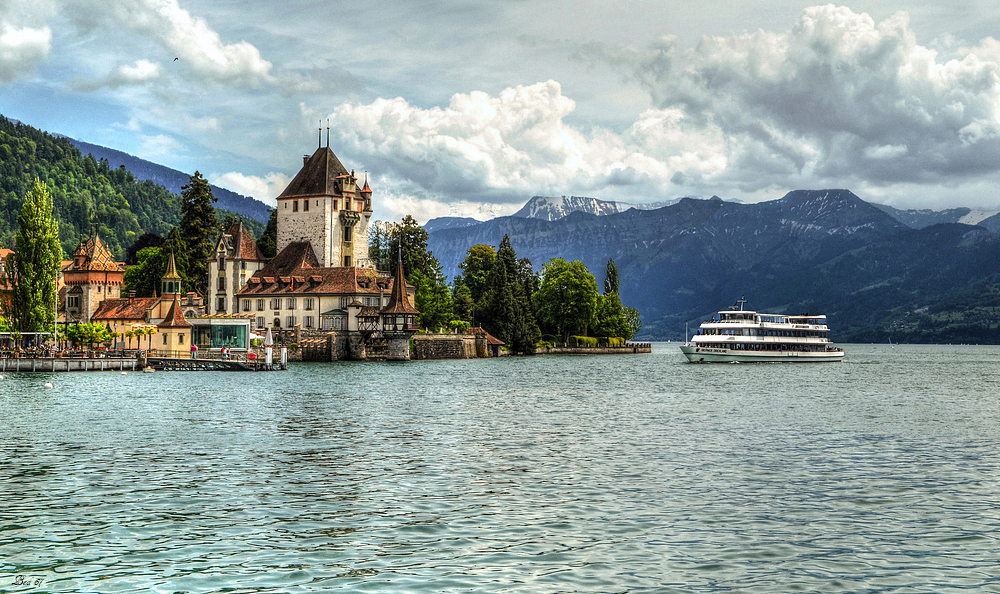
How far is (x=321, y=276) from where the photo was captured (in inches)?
5217

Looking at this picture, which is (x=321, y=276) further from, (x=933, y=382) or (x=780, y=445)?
(x=780, y=445)

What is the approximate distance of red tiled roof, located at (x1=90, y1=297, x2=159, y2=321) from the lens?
Answer: 12225 cm

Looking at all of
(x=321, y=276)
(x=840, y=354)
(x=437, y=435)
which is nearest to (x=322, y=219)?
(x=321, y=276)

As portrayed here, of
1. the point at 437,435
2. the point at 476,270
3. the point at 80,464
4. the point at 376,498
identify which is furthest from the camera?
the point at 476,270

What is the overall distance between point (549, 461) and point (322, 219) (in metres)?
118

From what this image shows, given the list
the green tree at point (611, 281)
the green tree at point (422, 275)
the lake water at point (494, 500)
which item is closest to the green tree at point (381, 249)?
the green tree at point (422, 275)

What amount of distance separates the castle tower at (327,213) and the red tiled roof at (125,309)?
28.3m

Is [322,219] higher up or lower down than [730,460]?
higher up

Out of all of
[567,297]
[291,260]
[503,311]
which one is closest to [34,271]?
[291,260]

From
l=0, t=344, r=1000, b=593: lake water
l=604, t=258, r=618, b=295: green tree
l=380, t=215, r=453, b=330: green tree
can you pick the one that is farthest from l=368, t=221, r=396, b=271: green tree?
l=0, t=344, r=1000, b=593: lake water

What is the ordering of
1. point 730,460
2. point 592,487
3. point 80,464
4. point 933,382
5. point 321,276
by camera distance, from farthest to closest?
point 321,276 < point 933,382 < point 730,460 < point 80,464 < point 592,487

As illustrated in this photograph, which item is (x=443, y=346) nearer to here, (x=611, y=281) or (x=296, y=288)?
(x=296, y=288)

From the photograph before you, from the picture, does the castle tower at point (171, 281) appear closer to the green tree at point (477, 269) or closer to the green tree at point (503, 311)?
the green tree at point (503, 311)

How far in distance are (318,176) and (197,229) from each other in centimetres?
2148
